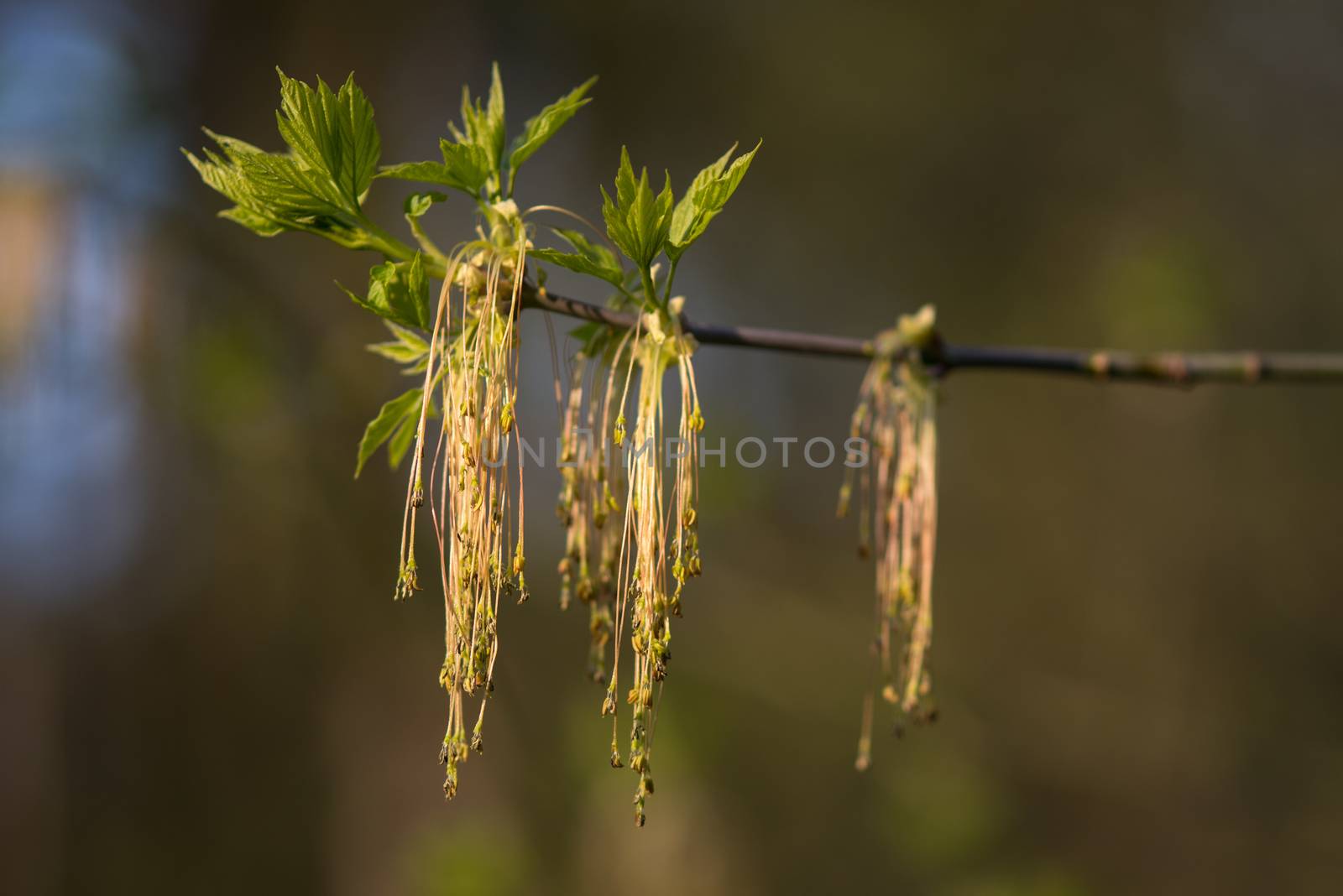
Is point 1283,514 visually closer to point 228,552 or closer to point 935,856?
point 935,856

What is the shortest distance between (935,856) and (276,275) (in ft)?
9.43

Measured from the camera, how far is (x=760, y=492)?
300cm

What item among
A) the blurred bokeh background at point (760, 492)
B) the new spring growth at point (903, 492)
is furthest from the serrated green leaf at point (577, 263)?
the blurred bokeh background at point (760, 492)

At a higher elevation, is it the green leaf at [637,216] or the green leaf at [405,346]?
the green leaf at [637,216]

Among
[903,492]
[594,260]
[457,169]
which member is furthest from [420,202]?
[903,492]

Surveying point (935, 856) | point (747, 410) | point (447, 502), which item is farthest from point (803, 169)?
point (447, 502)

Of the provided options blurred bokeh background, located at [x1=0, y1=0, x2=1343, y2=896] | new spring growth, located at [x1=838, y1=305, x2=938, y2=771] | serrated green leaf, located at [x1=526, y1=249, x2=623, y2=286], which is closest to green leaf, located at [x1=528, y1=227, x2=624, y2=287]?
serrated green leaf, located at [x1=526, y1=249, x2=623, y2=286]

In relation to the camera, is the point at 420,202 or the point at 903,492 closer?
the point at 420,202

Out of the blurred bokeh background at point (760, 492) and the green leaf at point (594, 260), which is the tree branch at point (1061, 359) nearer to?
the green leaf at point (594, 260)

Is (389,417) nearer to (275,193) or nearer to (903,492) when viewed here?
(275,193)

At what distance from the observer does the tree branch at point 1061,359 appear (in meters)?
0.72

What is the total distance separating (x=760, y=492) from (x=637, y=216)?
7.80 ft

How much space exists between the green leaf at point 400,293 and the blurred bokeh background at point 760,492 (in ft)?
5.80

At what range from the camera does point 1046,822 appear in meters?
3.09
